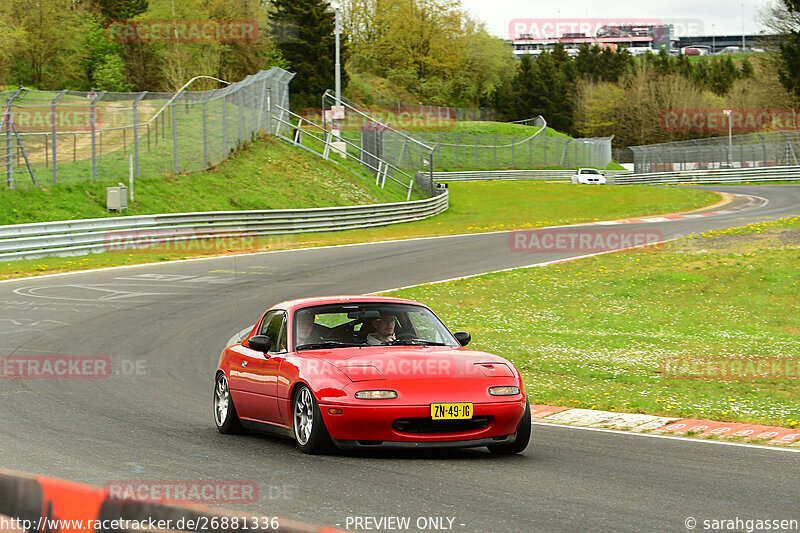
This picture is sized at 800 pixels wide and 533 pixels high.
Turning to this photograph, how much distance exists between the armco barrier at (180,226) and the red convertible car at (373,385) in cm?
1879

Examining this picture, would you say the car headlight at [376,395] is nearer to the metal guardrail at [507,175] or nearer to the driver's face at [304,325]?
the driver's face at [304,325]

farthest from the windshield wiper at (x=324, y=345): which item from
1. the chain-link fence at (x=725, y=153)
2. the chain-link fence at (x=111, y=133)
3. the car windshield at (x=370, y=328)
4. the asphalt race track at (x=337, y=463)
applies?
the chain-link fence at (x=725, y=153)

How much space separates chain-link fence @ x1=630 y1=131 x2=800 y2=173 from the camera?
7056 centimetres

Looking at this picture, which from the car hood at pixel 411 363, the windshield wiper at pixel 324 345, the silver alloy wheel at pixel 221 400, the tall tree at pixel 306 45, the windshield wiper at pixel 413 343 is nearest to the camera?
the car hood at pixel 411 363

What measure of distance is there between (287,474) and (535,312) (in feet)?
43.0

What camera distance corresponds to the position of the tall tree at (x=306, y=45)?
85.3 metres

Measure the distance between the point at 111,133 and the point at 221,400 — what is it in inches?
979

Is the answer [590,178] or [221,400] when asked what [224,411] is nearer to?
[221,400]

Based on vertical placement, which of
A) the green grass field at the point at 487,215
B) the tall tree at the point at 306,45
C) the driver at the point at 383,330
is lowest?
the green grass field at the point at 487,215

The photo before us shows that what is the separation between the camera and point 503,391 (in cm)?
829

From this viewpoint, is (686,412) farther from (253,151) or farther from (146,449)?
(253,151)

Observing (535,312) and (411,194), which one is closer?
(535,312)

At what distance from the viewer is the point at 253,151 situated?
4359 cm

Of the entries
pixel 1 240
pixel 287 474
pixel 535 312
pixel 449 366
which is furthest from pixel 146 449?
pixel 1 240
